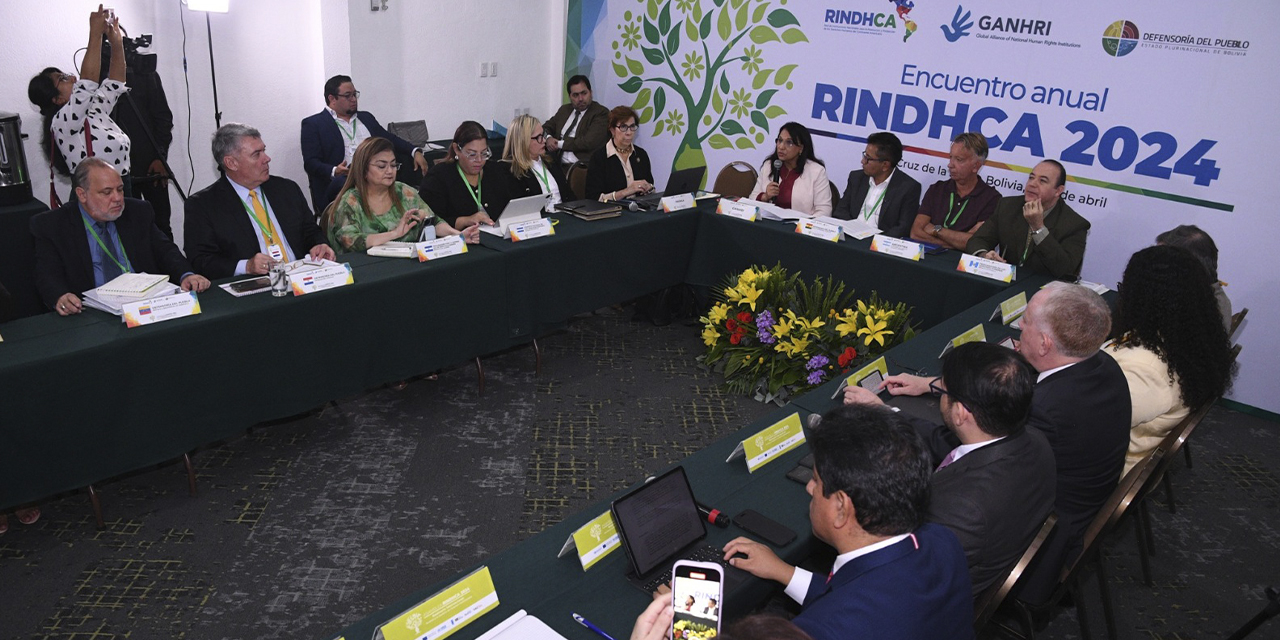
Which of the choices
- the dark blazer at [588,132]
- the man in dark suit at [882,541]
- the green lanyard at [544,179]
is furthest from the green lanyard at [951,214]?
the dark blazer at [588,132]

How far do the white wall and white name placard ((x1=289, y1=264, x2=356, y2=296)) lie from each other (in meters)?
3.13

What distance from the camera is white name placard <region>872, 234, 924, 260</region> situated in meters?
4.27

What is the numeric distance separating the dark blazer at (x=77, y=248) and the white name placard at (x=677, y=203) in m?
2.53

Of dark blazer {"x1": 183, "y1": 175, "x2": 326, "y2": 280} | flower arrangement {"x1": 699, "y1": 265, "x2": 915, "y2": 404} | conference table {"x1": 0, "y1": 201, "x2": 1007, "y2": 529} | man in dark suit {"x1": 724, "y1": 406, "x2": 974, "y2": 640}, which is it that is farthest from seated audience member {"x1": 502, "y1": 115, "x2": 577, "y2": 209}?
man in dark suit {"x1": 724, "y1": 406, "x2": 974, "y2": 640}

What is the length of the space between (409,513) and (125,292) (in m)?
1.33

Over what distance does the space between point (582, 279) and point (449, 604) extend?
9.46ft

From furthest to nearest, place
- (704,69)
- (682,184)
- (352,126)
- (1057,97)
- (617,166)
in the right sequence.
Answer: (704,69)
(352,126)
(617,166)
(682,184)
(1057,97)

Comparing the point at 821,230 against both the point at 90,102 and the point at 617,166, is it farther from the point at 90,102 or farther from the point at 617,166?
the point at 90,102

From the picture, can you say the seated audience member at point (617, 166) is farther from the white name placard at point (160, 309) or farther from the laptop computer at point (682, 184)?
the white name placard at point (160, 309)

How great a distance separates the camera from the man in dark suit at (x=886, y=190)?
188 inches

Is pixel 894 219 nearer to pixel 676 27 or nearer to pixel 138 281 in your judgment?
pixel 676 27

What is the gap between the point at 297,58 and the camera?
6262 mm

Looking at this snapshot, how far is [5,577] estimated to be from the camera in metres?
2.73

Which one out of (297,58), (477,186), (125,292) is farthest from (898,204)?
(297,58)
